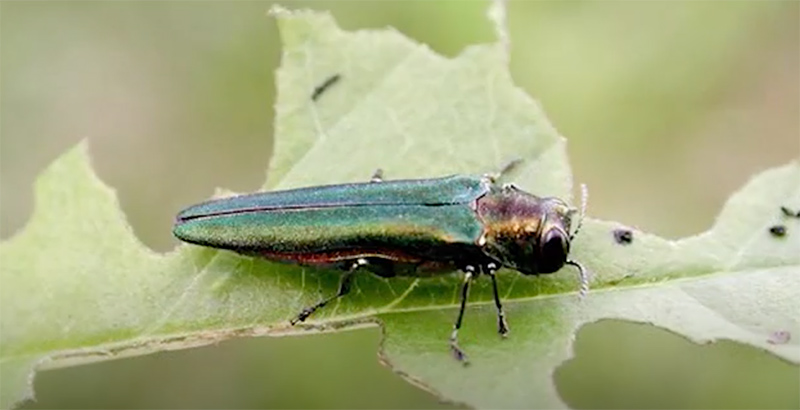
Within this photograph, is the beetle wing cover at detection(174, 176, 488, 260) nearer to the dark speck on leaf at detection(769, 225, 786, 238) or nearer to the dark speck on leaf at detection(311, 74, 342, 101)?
the dark speck on leaf at detection(311, 74, 342, 101)

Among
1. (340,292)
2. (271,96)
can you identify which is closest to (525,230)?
(340,292)

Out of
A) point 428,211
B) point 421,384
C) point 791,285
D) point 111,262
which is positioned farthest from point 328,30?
point 791,285

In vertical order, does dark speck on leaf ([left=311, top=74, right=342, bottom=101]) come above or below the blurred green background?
below

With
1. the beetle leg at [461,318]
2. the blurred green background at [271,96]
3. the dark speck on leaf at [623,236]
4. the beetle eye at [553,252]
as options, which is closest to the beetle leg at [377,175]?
the beetle leg at [461,318]

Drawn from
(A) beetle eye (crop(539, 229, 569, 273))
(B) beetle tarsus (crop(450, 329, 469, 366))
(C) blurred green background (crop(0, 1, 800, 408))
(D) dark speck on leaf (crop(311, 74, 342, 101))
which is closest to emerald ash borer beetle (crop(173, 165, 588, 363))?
(A) beetle eye (crop(539, 229, 569, 273))

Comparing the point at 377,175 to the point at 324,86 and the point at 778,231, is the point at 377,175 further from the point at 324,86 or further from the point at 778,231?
the point at 778,231

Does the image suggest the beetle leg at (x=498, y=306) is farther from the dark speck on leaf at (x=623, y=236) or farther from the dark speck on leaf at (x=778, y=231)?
the dark speck on leaf at (x=778, y=231)

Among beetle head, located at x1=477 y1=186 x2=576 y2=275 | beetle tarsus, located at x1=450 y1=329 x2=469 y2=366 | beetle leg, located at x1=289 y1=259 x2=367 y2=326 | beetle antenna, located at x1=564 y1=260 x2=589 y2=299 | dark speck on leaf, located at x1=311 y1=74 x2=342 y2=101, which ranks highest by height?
dark speck on leaf, located at x1=311 y1=74 x2=342 y2=101
